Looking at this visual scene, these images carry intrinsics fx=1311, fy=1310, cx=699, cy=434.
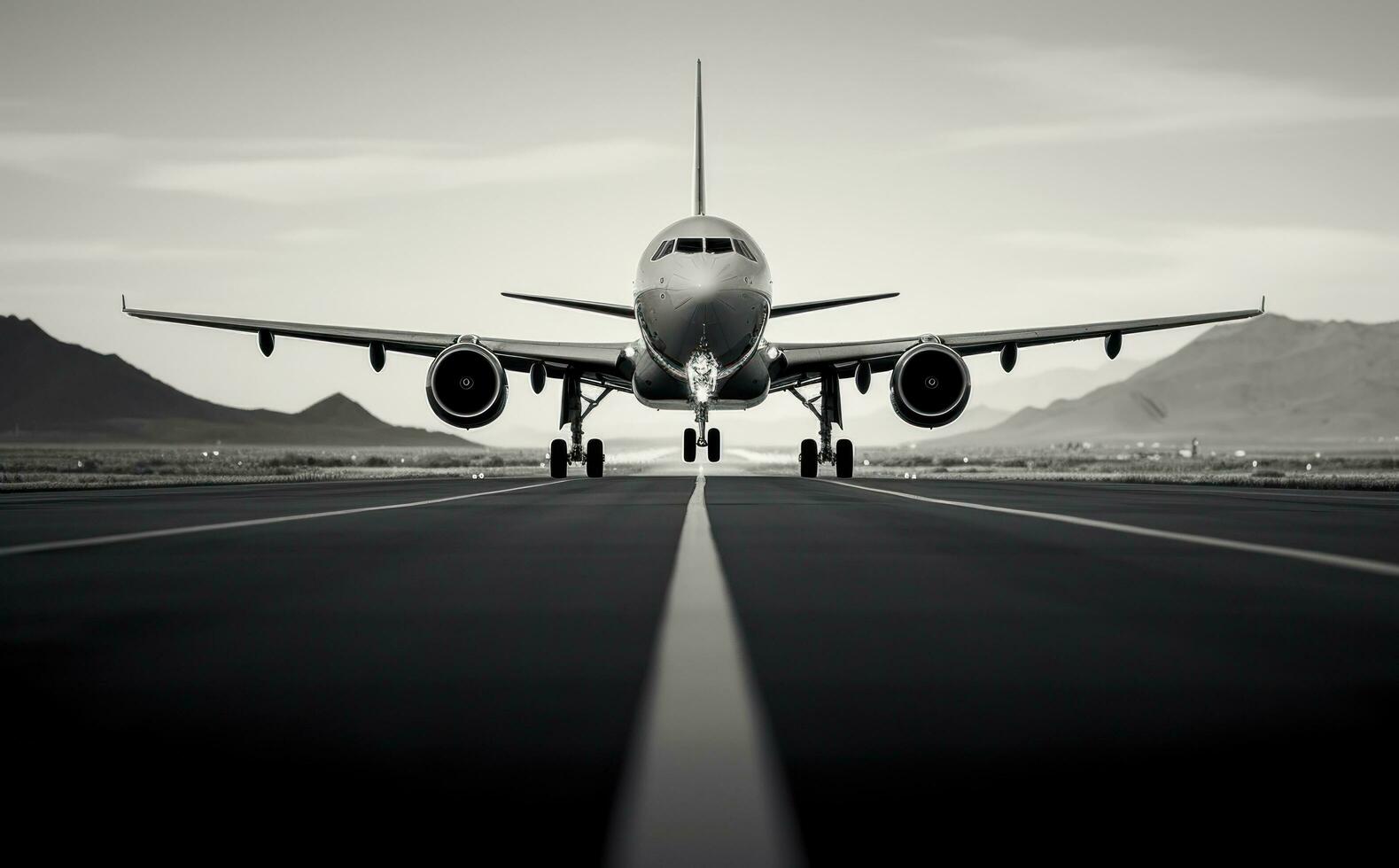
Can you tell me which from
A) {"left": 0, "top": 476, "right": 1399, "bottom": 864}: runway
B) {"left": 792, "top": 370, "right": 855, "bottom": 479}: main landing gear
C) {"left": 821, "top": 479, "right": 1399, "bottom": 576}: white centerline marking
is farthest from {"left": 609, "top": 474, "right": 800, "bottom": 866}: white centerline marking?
{"left": 792, "top": 370, "right": 855, "bottom": 479}: main landing gear

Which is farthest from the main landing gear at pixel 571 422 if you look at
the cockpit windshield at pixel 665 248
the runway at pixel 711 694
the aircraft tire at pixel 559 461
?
the runway at pixel 711 694

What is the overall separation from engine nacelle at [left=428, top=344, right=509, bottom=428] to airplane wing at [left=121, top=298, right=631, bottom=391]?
0.62 metres

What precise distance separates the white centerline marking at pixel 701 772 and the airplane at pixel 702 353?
17.7m

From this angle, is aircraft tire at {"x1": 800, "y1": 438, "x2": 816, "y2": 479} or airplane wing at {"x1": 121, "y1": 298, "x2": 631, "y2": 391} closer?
airplane wing at {"x1": 121, "y1": 298, "x2": 631, "y2": 391}

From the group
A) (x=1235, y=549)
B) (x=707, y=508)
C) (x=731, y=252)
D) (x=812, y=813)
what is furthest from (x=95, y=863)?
(x=731, y=252)

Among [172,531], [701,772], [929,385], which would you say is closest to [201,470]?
[929,385]

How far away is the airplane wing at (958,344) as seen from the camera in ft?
85.1

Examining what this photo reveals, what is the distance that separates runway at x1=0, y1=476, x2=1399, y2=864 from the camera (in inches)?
101

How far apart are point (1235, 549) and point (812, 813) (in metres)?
6.75

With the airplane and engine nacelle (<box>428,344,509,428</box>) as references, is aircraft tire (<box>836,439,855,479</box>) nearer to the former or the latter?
the airplane

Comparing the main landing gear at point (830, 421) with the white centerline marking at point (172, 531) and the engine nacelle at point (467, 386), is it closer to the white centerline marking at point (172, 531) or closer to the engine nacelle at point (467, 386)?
the engine nacelle at point (467, 386)

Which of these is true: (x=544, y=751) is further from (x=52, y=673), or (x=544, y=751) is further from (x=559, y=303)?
(x=559, y=303)

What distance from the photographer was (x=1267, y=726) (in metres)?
3.33

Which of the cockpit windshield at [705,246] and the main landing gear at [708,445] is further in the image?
the main landing gear at [708,445]
